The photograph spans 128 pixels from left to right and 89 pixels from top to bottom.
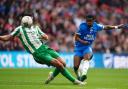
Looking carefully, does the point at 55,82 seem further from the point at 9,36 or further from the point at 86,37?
the point at 9,36

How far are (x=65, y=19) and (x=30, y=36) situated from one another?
16852mm

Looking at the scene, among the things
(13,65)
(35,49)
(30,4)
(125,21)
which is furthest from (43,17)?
(35,49)

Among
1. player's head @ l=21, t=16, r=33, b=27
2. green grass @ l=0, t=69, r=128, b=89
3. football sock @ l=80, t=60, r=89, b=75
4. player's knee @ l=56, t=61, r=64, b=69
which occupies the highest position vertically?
player's head @ l=21, t=16, r=33, b=27

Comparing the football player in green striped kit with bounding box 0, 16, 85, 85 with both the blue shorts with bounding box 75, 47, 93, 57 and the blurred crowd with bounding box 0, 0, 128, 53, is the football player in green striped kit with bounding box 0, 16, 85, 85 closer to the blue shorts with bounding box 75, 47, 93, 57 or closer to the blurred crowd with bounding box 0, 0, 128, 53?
the blue shorts with bounding box 75, 47, 93, 57

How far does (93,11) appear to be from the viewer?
123ft

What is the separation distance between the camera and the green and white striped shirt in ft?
63.9

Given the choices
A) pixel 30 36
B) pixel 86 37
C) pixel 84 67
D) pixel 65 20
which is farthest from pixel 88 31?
pixel 65 20

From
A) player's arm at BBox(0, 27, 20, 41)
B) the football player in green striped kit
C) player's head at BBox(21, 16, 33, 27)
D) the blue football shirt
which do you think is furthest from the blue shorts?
player's arm at BBox(0, 27, 20, 41)

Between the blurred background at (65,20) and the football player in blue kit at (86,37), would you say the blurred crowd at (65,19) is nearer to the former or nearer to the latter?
the blurred background at (65,20)

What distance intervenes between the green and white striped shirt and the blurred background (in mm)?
13406

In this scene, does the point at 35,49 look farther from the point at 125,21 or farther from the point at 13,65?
the point at 125,21

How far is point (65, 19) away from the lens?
3628 cm

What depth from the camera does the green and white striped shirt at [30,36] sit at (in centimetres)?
1947

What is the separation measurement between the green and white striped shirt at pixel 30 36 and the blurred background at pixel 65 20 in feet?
44.0
